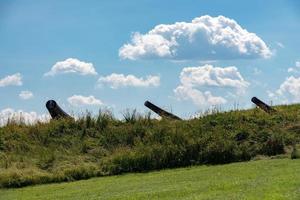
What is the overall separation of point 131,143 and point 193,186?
9592 millimetres

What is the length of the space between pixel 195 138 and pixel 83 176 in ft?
15.4

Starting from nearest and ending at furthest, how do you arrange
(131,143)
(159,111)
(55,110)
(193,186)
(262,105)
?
(193,186) < (131,143) < (159,111) < (262,105) < (55,110)

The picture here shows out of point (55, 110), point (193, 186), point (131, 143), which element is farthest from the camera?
point (55, 110)

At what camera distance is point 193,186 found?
13.3m

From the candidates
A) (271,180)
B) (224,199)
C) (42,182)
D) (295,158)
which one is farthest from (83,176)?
(224,199)

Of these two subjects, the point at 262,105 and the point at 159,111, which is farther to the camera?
the point at 262,105

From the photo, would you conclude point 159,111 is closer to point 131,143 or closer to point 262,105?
point 131,143

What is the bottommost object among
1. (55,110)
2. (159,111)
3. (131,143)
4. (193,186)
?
(193,186)

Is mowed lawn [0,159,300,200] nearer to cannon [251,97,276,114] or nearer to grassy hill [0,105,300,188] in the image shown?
grassy hill [0,105,300,188]

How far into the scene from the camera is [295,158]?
18625 millimetres

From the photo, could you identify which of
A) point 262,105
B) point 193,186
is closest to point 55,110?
point 262,105

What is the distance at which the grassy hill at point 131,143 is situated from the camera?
1983 cm

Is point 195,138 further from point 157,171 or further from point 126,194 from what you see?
point 126,194

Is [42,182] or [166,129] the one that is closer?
[42,182]
